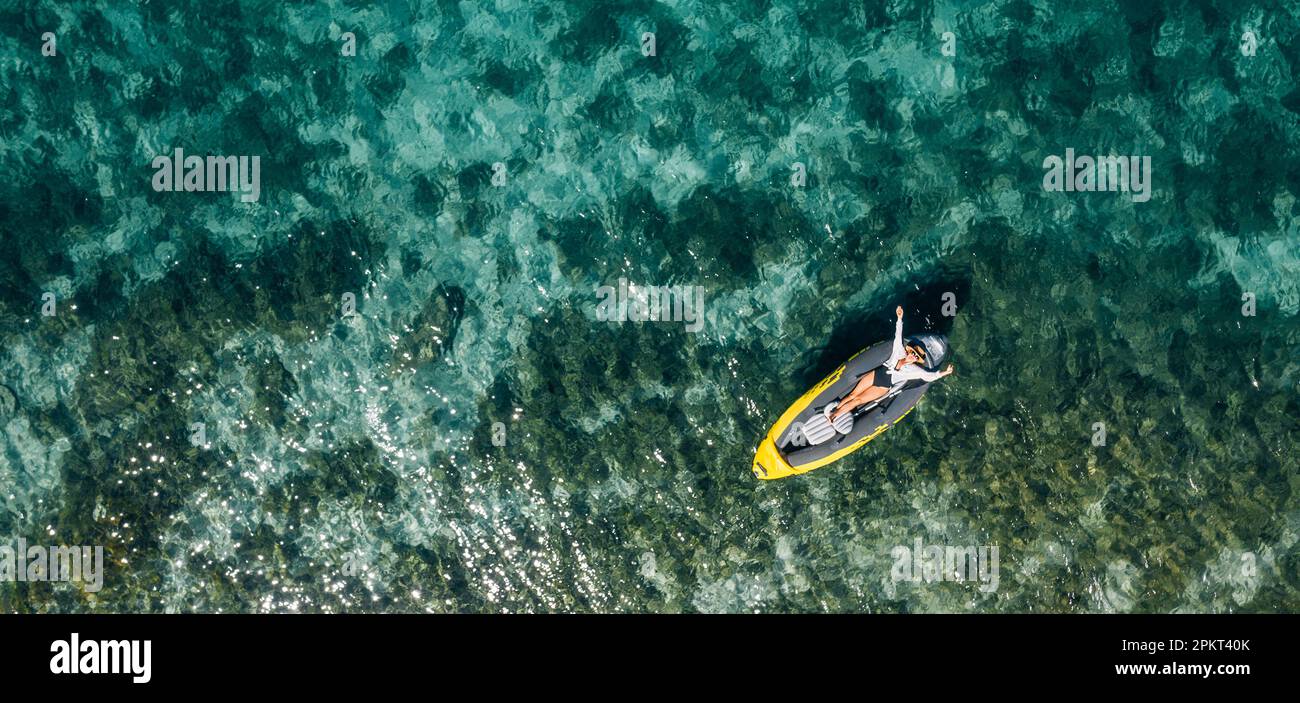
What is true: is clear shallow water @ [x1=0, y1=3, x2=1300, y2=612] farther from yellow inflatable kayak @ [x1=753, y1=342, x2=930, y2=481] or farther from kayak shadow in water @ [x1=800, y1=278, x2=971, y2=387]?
yellow inflatable kayak @ [x1=753, y1=342, x2=930, y2=481]

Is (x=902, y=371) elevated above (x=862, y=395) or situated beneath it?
elevated above

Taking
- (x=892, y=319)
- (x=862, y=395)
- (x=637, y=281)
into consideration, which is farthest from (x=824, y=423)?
(x=637, y=281)

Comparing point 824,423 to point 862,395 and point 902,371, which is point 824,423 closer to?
point 862,395

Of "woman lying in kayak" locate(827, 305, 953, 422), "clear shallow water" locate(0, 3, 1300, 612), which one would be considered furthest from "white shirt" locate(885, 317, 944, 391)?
"clear shallow water" locate(0, 3, 1300, 612)

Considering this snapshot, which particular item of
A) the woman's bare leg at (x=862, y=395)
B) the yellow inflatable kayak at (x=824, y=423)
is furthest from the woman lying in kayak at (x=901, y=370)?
the yellow inflatable kayak at (x=824, y=423)

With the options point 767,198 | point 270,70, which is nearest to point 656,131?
point 767,198

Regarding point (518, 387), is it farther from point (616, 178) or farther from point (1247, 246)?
point (1247, 246)
